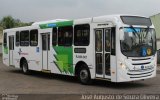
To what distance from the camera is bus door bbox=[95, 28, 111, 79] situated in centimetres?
1489

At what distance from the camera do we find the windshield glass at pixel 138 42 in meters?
14.6

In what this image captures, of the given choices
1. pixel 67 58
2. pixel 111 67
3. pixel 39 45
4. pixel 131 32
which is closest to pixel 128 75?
pixel 111 67

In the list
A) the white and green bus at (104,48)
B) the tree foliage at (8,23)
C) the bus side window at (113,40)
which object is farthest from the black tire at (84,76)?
the tree foliage at (8,23)

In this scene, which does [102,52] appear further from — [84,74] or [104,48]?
[84,74]

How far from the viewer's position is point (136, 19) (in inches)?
606

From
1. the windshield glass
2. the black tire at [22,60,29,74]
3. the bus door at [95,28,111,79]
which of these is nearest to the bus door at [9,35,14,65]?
the black tire at [22,60,29,74]

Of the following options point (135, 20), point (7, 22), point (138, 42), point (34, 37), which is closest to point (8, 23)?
point (7, 22)

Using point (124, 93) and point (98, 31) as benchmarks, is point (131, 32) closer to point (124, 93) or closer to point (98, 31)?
point (98, 31)

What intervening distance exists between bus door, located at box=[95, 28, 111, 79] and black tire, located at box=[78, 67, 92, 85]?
29.1 inches

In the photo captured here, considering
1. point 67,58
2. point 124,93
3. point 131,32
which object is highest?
point 131,32

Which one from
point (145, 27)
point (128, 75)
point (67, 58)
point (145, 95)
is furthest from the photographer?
point (67, 58)

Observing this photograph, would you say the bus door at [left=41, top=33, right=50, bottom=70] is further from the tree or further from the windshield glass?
the tree

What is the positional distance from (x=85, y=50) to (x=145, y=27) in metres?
2.75

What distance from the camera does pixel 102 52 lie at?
49.7ft
